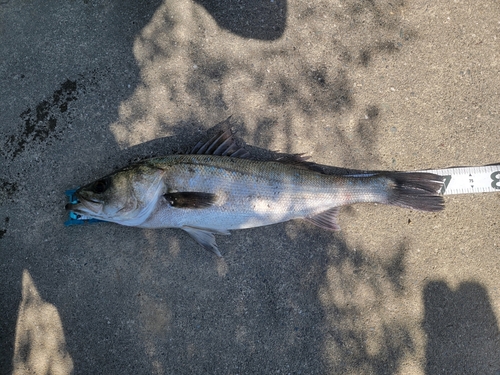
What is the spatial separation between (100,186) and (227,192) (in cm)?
141

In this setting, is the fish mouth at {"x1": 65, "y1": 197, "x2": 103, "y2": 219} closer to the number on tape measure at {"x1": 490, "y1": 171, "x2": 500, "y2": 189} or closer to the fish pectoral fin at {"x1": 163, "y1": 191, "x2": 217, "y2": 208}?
the fish pectoral fin at {"x1": 163, "y1": 191, "x2": 217, "y2": 208}

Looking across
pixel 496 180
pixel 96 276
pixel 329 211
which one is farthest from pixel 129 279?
pixel 496 180

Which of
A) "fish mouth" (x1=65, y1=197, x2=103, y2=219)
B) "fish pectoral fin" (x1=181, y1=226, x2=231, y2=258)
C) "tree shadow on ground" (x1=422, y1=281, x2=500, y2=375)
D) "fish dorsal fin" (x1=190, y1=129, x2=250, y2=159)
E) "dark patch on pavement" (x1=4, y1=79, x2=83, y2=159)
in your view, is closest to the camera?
"fish mouth" (x1=65, y1=197, x2=103, y2=219)

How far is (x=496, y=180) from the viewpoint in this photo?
418 centimetres

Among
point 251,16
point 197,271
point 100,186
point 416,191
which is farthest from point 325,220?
point 251,16

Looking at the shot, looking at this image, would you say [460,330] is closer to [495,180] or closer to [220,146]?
[495,180]

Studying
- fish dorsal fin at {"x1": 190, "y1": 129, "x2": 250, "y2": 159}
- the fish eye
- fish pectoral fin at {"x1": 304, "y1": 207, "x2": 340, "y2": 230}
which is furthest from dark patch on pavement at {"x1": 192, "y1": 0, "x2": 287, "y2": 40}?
the fish eye

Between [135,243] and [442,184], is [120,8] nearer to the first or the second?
[135,243]

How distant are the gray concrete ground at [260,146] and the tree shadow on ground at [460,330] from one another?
0.08 feet

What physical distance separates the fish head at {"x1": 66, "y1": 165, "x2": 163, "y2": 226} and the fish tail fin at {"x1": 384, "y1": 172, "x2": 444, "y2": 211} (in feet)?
8.93

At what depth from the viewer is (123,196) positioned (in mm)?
3617

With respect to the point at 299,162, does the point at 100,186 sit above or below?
below

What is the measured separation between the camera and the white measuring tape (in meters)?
4.18

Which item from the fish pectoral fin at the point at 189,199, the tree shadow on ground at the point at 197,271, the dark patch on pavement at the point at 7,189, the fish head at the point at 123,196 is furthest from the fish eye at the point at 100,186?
the dark patch on pavement at the point at 7,189
